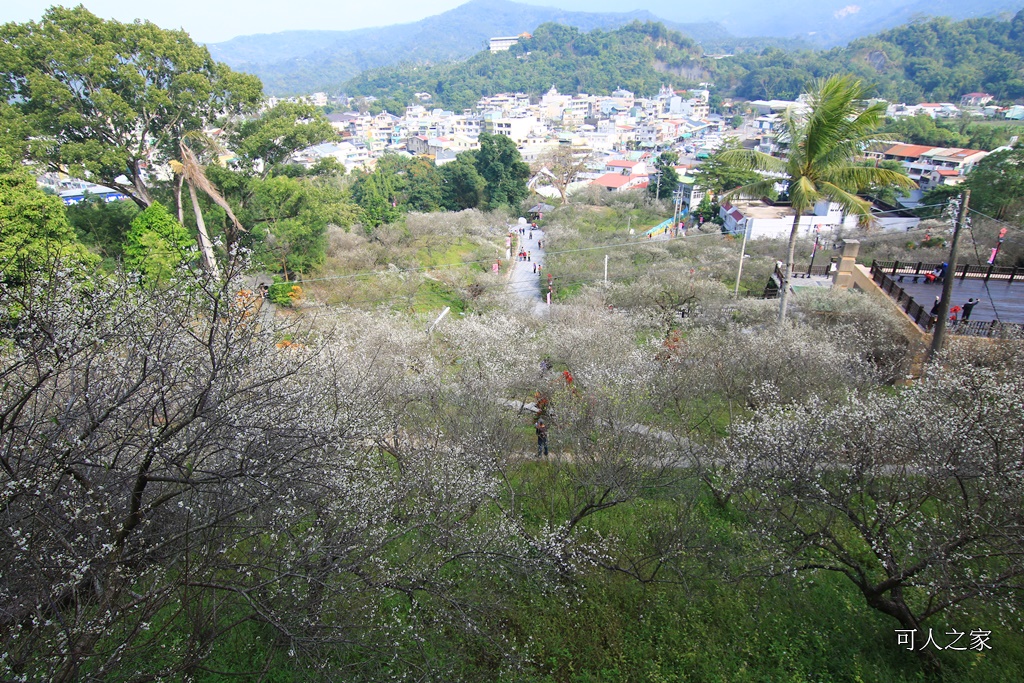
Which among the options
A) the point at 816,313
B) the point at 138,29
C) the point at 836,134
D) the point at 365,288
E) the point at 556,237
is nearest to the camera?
the point at 836,134

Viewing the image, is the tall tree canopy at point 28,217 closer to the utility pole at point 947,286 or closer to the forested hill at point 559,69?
the utility pole at point 947,286

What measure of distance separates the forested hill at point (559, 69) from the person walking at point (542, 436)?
143m

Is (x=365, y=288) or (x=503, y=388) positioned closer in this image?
(x=503, y=388)

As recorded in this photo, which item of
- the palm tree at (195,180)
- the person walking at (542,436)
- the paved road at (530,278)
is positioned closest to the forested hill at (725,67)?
the paved road at (530,278)

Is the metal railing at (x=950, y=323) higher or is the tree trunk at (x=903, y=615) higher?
the metal railing at (x=950, y=323)

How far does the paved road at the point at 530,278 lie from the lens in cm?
2238

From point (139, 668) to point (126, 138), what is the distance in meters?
19.8

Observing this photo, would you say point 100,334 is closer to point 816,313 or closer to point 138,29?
point 816,313

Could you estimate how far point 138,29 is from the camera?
1823 centimetres

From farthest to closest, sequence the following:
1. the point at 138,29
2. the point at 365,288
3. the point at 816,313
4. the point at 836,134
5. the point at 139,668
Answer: the point at 365,288
the point at 138,29
the point at 816,313
the point at 836,134
the point at 139,668

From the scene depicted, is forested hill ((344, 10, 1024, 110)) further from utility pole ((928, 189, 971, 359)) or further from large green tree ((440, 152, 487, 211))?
utility pole ((928, 189, 971, 359))

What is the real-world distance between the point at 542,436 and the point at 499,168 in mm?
30497

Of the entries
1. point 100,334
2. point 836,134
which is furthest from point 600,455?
point 836,134

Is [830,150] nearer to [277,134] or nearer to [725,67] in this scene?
[277,134]
